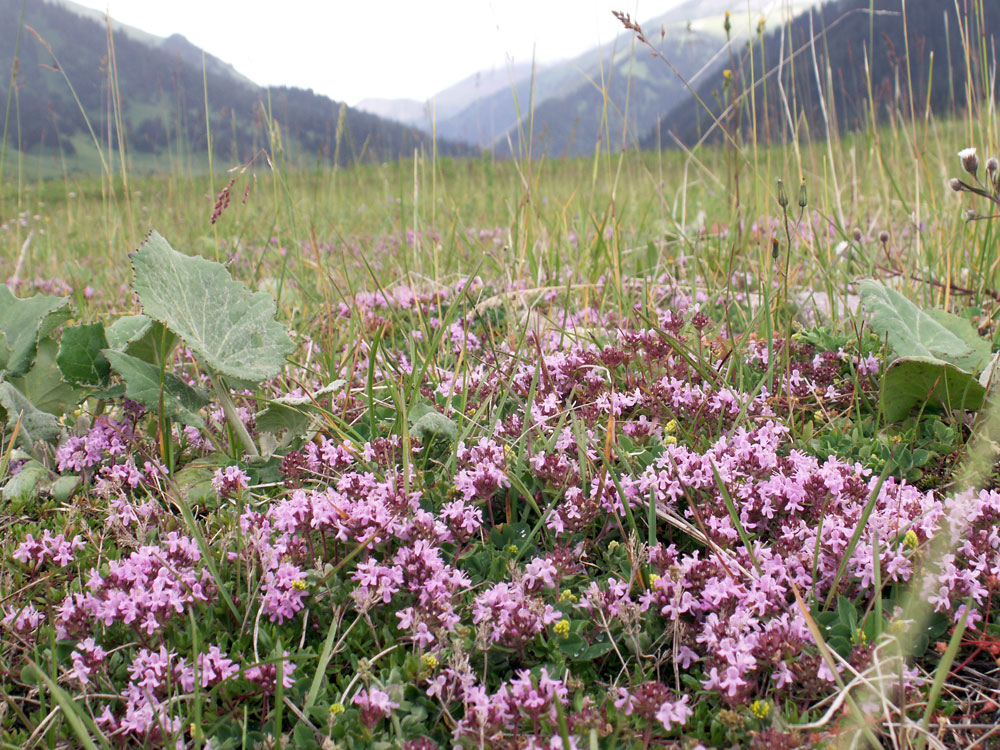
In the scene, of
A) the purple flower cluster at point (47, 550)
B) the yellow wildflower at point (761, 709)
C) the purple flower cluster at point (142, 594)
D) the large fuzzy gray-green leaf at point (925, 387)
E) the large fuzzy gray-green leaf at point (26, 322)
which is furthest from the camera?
the large fuzzy gray-green leaf at point (26, 322)

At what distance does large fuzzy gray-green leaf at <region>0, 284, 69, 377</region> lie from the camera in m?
2.47

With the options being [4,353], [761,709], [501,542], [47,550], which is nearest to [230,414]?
[47,550]

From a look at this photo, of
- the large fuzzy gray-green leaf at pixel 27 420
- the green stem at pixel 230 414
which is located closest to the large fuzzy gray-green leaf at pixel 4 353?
the large fuzzy gray-green leaf at pixel 27 420

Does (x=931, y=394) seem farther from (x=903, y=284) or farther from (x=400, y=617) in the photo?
(x=400, y=617)

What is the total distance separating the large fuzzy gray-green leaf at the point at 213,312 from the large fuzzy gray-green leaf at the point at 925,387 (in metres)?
2.11

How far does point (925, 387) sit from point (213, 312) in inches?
99.0

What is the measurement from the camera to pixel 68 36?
17938 centimetres

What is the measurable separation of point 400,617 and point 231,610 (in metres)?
0.44

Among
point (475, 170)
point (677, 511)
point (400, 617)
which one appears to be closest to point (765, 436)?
point (677, 511)

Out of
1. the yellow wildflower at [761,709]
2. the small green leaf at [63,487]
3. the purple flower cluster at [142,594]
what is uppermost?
the small green leaf at [63,487]

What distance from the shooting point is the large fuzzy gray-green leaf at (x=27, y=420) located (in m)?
2.35

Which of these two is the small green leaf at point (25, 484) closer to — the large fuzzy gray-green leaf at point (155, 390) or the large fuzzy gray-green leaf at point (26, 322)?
the large fuzzy gray-green leaf at point (26, 322)

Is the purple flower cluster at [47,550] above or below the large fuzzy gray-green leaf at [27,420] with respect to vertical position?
below

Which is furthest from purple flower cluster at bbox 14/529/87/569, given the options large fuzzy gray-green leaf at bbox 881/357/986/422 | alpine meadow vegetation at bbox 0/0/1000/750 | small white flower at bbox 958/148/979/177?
small white flower at bbox 958/148/979/177
